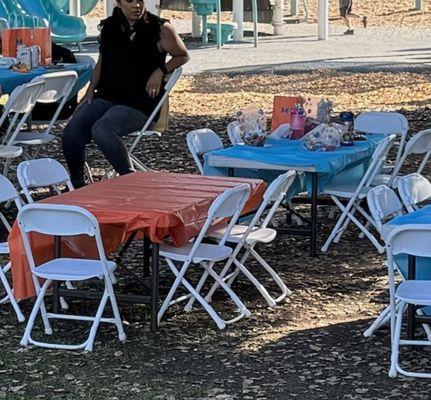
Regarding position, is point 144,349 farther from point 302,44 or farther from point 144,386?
point 302,44

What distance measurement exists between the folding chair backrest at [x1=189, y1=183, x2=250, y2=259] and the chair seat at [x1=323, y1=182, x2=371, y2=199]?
5.48ft

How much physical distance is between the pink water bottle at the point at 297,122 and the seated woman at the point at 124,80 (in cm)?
127

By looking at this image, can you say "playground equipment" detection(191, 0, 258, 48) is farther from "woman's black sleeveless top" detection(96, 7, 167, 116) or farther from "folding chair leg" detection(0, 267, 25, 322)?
"folding chair leg" detection(0, 267, 25, 322)

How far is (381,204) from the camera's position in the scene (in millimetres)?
6000

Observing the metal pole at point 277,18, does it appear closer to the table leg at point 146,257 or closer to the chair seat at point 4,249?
the table leg at point 146,257

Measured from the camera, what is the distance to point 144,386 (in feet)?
17.4

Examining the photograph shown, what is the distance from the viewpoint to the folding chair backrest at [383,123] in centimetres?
870

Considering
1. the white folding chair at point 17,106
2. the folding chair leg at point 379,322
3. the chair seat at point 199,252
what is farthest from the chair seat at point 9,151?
the folding chair leg at point 379,322

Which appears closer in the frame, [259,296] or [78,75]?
[259,296]

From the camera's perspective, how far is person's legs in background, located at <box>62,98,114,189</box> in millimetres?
8789

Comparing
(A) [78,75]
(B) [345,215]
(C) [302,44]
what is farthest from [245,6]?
(B) [345,215]

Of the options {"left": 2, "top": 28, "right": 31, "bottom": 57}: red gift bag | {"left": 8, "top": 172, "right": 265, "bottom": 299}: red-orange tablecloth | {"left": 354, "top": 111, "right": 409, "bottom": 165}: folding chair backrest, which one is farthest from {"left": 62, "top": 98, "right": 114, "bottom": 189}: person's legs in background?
{"left": 8, "top": 172, "right": 265, "bottom": 299}: red-orange tablecloth

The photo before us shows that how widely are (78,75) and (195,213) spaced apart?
4.33 meters

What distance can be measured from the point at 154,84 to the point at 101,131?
0.59 m
